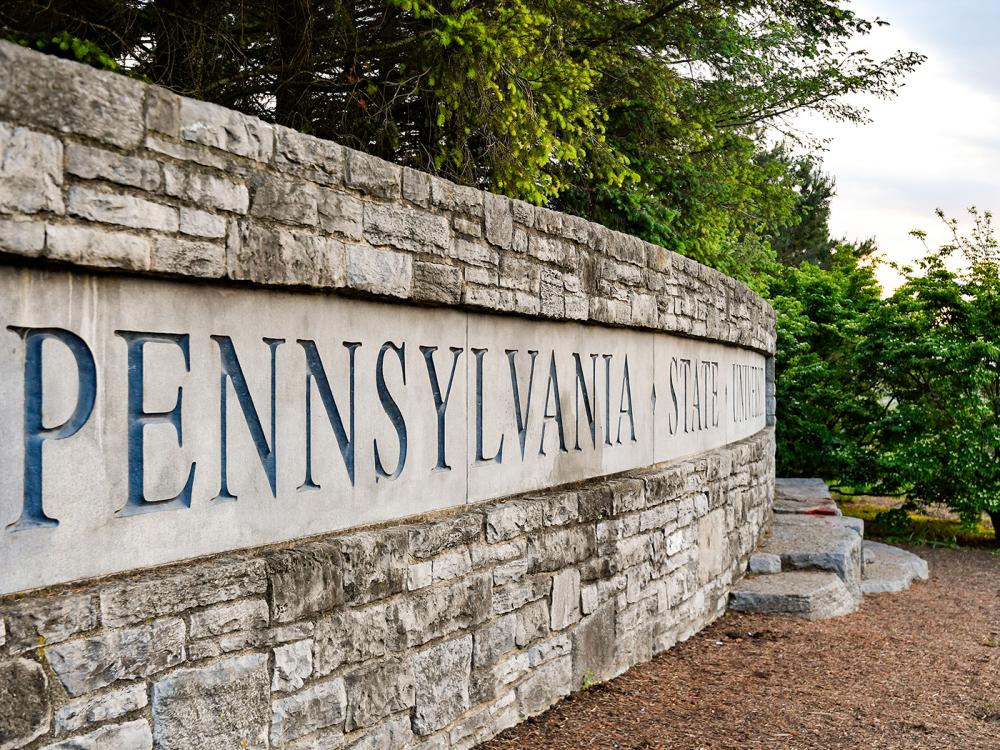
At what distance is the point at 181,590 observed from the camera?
2455mm

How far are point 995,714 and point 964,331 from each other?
26.8 ft

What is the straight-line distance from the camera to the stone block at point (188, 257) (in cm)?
243

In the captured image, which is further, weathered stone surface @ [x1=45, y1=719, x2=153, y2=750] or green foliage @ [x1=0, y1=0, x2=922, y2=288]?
green foliage @ [x1=0, y1=0, x2=922, y2=288]

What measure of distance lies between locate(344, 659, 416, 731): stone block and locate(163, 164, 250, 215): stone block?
59.5 inches

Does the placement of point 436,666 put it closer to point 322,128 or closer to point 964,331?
point 322,128

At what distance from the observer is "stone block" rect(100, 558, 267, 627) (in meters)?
2.30

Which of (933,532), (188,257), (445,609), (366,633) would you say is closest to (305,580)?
(366,633)

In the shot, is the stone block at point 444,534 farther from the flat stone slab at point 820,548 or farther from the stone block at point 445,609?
the flat stone slab at point 820,548

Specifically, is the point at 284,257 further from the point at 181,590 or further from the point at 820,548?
the point at 820,548

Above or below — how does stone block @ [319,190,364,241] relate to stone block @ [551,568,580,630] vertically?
above

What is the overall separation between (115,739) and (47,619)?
37cm

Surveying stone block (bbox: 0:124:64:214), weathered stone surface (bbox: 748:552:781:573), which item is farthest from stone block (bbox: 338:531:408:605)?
weathered stone surface (bbox: 748:552:781:573)

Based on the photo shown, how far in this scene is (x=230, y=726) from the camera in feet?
8.50

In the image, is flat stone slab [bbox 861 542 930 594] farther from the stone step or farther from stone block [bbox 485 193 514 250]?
stone block [bbox 485 193 514 250]
